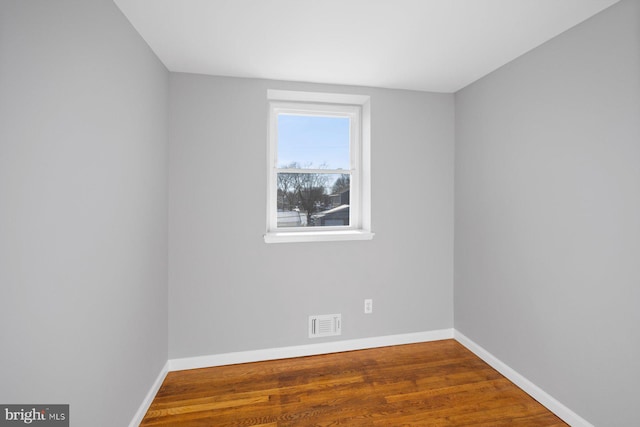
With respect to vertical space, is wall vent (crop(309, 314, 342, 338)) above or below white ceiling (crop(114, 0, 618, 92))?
below

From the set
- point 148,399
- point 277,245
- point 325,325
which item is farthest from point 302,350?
point 148,399

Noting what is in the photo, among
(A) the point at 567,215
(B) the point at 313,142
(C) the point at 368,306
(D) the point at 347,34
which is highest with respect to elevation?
(D) the point at 347,34

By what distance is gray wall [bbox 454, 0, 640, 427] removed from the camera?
64.3 inches

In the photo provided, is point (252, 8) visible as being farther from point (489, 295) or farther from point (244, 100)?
point (489, 295)

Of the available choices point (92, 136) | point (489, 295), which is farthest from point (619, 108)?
point (92, 136)

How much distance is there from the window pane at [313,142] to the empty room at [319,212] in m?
0.02

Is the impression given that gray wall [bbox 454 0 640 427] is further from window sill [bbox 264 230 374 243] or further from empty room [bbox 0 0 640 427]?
window sill [bbox 264 230 374 243]

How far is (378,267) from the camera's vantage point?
115 inches

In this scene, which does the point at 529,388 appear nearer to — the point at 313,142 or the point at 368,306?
the point at 368,306

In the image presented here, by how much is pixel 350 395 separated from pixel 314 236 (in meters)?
1.25

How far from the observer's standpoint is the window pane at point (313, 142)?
2.96 meters

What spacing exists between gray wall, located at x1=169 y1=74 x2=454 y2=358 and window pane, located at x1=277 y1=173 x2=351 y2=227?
0.31 meters

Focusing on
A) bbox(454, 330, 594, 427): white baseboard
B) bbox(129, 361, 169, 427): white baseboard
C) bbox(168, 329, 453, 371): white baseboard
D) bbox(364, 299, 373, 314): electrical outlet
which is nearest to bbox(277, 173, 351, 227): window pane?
bbox(364, 299, 373, 314): electrical outlet

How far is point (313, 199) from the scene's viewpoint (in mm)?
3031
